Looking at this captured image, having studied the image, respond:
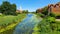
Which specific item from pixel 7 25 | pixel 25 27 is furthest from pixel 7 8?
pixel 7 25

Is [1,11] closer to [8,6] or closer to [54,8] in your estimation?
[8,6]

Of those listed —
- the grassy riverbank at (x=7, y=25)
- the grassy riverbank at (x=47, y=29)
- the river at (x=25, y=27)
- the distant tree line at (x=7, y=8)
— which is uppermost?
the distant tree line at (x=7, y=8)

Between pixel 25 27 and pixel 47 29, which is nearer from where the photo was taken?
pixel 47 29

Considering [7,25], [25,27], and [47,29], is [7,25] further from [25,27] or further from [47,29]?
[47,29]

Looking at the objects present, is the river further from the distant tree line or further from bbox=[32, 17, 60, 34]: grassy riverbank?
the distant tree line

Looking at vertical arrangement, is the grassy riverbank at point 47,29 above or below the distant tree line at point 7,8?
below

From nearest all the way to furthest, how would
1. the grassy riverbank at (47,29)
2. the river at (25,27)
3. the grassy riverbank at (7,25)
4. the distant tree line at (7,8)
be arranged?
1. the grassy riverbank at (47,29)
2. the river at (25,27)
3. the grassy riverbank at (7,25)
4. the distant tree line at (7,8)

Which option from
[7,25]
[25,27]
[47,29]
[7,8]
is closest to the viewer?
[47,29]

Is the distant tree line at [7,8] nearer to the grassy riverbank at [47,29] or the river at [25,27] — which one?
the river at [25,27]

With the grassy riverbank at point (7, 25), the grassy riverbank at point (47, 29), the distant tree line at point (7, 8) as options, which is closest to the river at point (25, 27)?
the grassy riverbank at point (7, 25)

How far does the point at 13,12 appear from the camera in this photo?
62281 mm

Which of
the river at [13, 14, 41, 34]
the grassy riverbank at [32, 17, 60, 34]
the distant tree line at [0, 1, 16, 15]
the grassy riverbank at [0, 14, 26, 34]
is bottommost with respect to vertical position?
the river at [13, 14, 41, 34]

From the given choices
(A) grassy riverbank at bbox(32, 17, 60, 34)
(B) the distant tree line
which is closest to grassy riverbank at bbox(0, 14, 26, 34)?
(A) grassy riverbank at bbox(32, 17, 60, 34)

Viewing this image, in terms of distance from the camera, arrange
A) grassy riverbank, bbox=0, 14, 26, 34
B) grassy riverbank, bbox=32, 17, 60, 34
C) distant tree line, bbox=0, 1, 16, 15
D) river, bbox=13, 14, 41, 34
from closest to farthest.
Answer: grassy riverbank, bbox=32, 17, 60, 34, river, bbox=13, 14, 41, 34, grassy riverbank, bbox=0, 14, 26, 34, distant tree line, bbox=0, 1, 16, 15
